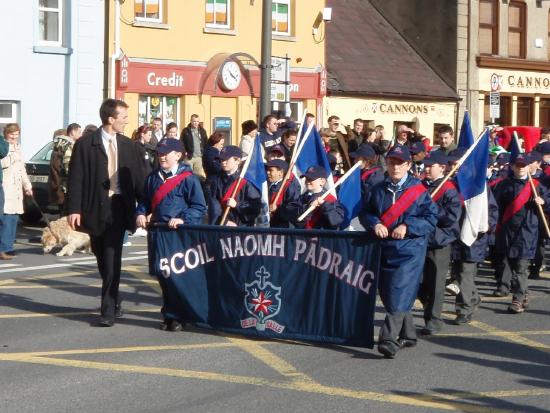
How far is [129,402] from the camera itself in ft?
28.3

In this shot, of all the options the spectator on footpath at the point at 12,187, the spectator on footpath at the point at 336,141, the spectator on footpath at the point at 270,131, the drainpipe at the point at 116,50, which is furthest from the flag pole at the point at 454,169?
the drainpipe at the point at 116,50

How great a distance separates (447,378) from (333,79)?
27441 millimetres

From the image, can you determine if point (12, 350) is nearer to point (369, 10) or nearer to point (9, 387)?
point (9, 387)

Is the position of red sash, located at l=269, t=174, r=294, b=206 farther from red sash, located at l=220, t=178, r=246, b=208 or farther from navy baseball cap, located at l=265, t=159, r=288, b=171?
red sash, located at l=220, t=178, r=246, b=208

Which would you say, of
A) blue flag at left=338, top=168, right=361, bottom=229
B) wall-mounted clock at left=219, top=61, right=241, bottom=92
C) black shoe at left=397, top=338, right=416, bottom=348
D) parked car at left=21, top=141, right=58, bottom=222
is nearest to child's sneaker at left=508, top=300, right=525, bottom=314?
blue flag at left=338, top=168, right=361, bottom=229

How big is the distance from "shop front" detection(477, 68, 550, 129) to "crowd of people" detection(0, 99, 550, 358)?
29591mm

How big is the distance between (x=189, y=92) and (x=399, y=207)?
824 inches

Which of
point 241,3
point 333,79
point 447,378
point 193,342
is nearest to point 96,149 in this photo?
point 193,342

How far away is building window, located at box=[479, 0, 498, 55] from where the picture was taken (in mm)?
43969

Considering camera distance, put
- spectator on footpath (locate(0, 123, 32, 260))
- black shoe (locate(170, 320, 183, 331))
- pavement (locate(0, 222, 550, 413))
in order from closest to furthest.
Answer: pavement (locate(0, 222, 550, 413))
black shoe (locate(170, 320, 183, 331))
spectator on footpath (locate(0, 123, 32, 260))

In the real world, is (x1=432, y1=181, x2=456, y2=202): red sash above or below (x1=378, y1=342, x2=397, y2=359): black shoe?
above

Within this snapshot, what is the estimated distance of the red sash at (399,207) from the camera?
10453 millimetres

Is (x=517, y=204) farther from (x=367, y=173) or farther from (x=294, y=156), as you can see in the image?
(x=294, y=156)

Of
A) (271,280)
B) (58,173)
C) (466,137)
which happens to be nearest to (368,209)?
(271,280)
